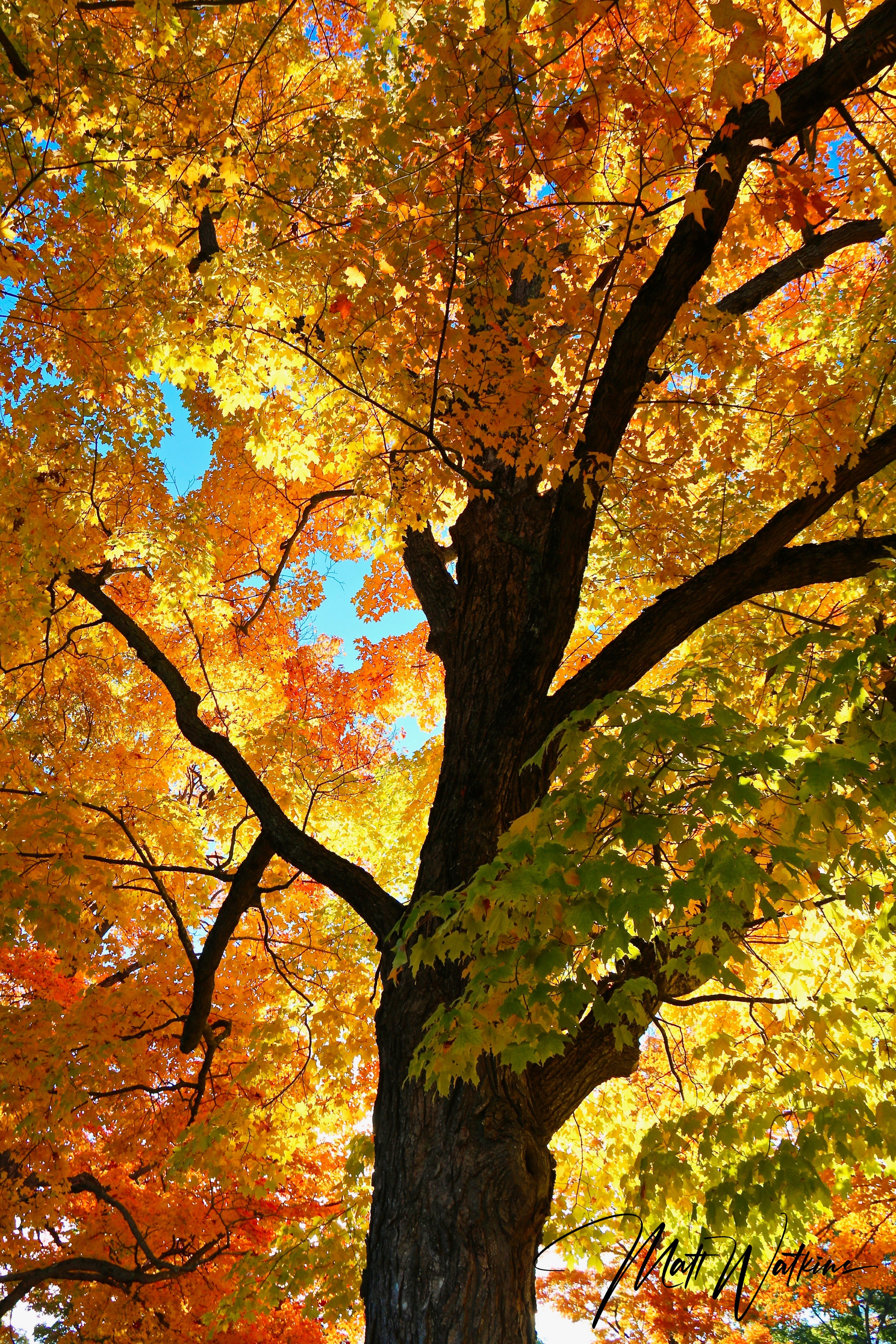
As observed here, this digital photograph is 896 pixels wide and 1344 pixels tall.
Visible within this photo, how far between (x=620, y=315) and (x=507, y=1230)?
4.59m

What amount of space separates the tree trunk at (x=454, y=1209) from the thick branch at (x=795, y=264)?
15.1ft

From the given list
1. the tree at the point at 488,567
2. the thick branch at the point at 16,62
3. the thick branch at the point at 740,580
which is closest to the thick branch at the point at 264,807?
the tree at the point at 488,567

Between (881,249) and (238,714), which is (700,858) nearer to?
(881,249)

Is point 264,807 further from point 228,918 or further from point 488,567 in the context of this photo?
point 488,567

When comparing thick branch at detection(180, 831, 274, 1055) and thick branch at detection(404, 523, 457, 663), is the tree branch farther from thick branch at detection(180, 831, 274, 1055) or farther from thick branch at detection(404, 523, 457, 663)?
thick branch at detection(180, 831, 274, 1055)

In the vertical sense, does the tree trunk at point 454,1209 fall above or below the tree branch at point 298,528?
below

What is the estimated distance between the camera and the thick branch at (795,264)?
5293mm

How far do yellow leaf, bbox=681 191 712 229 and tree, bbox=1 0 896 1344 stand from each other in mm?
19

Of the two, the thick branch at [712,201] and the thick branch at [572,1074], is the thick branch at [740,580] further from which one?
the thick branch at [572,1074]

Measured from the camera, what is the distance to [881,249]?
605 centimetres

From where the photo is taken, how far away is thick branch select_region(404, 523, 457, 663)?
5.08 meters

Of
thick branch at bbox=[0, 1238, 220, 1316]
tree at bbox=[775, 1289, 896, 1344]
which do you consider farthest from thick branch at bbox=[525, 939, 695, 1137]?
tree at bbox=[775, 1289, 896, 1344]

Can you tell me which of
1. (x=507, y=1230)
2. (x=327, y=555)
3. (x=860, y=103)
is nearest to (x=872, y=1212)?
(x=507, y=1230)
